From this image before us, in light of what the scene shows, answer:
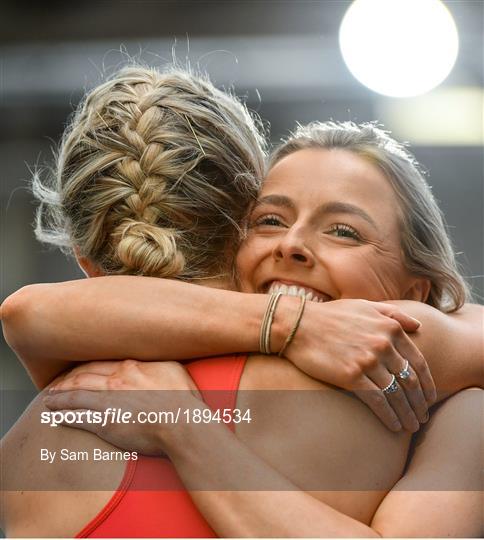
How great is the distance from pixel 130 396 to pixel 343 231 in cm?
41

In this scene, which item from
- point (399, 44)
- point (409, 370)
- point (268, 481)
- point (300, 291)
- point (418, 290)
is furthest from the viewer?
point (399, 44)

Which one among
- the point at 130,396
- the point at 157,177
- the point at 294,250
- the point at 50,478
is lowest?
the point at 50,478

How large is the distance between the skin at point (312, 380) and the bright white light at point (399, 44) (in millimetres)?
1168

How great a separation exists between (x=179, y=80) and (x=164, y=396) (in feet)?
1.60

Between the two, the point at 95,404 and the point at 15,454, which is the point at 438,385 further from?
the point at 15,454

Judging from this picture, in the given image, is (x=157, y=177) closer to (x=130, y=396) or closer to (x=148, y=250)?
(x=148, y=250)

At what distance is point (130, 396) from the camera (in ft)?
3.61

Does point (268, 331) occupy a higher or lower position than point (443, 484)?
higher

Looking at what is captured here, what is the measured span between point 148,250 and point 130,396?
0.20m

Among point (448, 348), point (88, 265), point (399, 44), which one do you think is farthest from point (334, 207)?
point (399, 44)

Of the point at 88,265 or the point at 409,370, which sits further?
the point at 88,265

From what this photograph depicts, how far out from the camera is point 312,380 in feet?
3.67

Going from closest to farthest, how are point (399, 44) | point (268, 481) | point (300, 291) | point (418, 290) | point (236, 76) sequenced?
point (268, 481) → point (300, 291) → point (418, 290) → point (399, 44) → point (236, 76)

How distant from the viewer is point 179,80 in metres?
1.31
